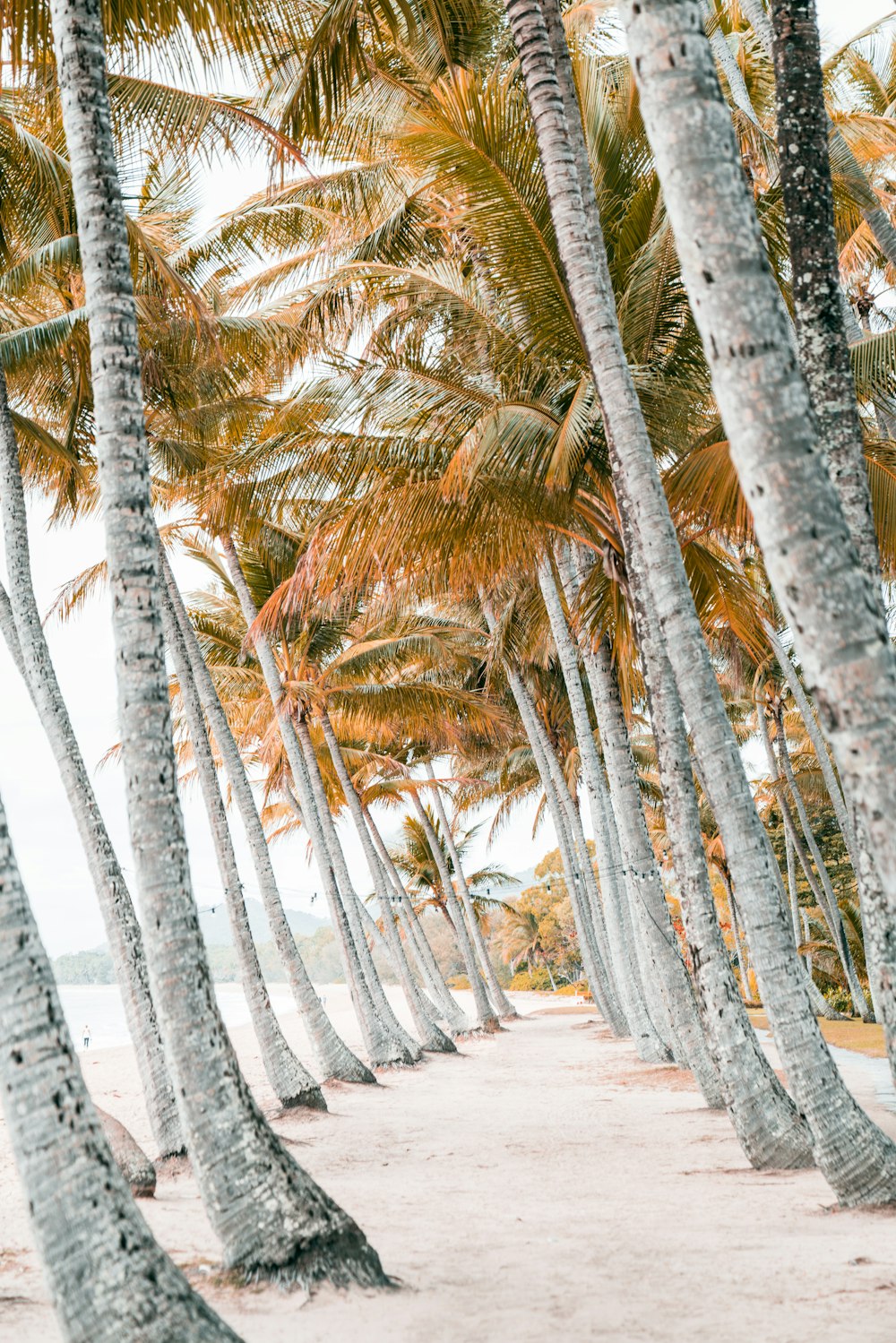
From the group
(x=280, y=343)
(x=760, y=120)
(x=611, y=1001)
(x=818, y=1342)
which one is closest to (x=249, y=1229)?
(x=818, y=1342)

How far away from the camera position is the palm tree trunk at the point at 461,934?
998 inches

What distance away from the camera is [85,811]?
30.2 feet

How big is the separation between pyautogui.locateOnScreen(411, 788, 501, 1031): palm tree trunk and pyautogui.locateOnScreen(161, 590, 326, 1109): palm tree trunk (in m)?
13.0

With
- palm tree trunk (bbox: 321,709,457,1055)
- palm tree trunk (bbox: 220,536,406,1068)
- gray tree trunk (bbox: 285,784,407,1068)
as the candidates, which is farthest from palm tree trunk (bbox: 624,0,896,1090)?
palm tree trunk (bbox: 321,709,457,1055)

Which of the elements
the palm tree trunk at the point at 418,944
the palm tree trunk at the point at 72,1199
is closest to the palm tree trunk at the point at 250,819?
the palm tree trunk at the point at 72,1199

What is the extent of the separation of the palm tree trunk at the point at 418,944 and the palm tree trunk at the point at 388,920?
4.66 ft

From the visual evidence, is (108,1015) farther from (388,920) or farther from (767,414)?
(767,414)

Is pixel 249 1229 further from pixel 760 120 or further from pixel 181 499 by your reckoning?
pixel 760 120

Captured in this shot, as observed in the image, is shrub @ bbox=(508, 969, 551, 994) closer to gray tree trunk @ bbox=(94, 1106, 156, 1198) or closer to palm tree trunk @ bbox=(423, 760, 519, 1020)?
palm tree trunk @ bbox=(423, 760, 519, 1020)

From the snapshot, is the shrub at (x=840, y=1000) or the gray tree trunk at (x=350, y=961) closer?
the gray tree trunk at (x=350, y=961)

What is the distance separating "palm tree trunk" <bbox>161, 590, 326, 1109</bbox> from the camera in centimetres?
1148

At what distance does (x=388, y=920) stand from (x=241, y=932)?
9.85 metres

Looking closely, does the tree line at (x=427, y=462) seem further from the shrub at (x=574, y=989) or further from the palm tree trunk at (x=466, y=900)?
the shrub at (x=574, y=989)

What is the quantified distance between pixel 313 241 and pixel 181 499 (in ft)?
13.5
